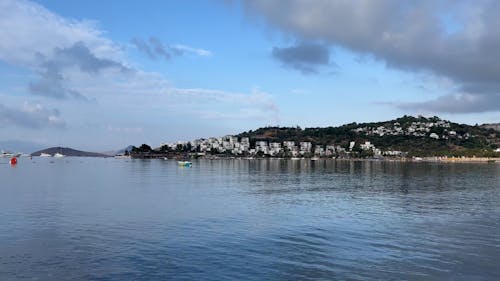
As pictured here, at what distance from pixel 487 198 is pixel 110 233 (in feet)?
173

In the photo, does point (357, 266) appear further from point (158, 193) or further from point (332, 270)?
point (158, 193)

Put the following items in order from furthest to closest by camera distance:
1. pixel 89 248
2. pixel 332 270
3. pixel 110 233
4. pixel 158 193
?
pixel 158 193
pixel 110 233
pixel 89 248
pixel 332 270

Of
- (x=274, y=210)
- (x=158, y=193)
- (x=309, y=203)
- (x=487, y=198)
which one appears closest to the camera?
(x=274, y=210)

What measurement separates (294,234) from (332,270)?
1056cm

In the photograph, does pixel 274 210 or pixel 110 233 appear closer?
pixel 110 233

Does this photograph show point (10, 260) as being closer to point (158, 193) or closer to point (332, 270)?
point (332, 270)

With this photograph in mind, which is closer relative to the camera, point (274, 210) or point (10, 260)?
point (10, 260)

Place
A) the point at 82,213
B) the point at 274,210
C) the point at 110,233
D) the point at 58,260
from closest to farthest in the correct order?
the point at 58,260 → the point at 110,233 → the point at 82,213 → the point at 274,210

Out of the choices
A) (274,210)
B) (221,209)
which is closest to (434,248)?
(274,210)

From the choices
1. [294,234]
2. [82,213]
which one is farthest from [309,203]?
[82,213]

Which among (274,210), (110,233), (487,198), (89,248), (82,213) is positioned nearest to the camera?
(89,248)

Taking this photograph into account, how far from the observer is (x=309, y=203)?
2270 inches

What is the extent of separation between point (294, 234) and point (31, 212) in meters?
28.0

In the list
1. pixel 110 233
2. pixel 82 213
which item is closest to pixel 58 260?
pixel 110 233
